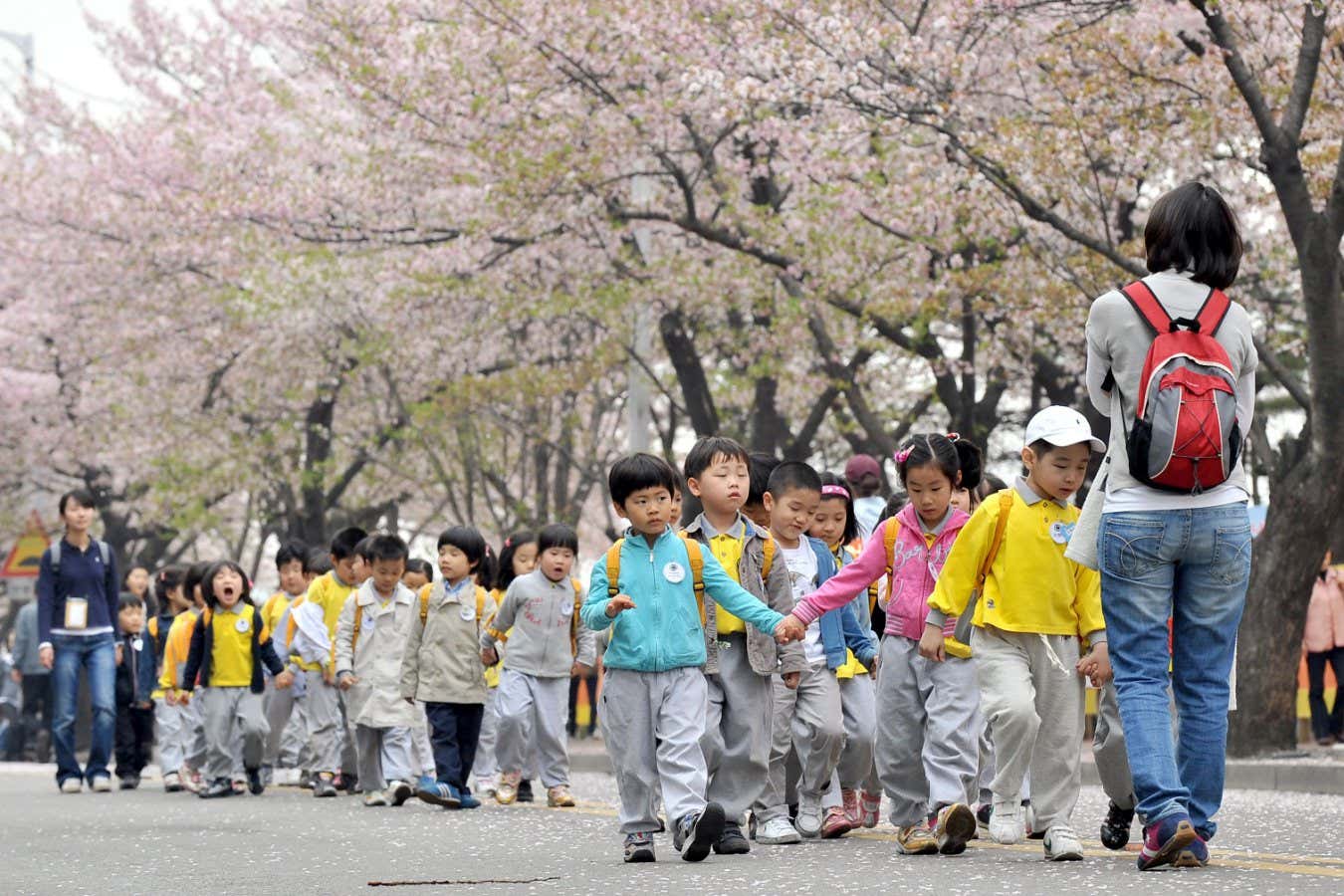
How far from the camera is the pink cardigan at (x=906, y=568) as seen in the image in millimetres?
7547

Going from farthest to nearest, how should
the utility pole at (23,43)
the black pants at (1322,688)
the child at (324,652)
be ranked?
the utility pole at (23,43), the black pants at (1322,688), the child at (324,652)

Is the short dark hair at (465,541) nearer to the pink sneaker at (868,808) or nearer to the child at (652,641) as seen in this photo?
the pink sneaker at (868,808)

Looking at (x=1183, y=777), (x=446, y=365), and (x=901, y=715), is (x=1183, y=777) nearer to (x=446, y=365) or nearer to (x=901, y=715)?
(x=901, y=715)

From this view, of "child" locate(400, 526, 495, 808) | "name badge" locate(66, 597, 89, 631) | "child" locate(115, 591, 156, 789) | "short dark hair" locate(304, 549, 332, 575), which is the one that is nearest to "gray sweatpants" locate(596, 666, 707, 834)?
"child" locate(400, 526, 495, 808)

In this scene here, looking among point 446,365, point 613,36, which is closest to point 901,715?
point 613,36

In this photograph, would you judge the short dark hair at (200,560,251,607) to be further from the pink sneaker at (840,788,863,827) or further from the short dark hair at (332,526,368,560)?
the pink sneaker at (840,788,863,827)

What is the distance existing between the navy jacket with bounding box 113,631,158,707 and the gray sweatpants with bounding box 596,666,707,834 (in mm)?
8057

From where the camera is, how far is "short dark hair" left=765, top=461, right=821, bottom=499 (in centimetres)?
832

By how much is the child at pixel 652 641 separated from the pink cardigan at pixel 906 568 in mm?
377

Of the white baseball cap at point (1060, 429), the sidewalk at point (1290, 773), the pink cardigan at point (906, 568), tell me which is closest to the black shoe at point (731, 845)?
the pink cardigan at point (906, 568)

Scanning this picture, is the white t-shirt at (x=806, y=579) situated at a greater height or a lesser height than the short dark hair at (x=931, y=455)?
lesser

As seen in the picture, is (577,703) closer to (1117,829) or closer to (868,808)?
(868,808)

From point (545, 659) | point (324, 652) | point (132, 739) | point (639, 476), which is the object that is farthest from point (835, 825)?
point (132, 739)

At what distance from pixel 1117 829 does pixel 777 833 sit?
4.91 feet
